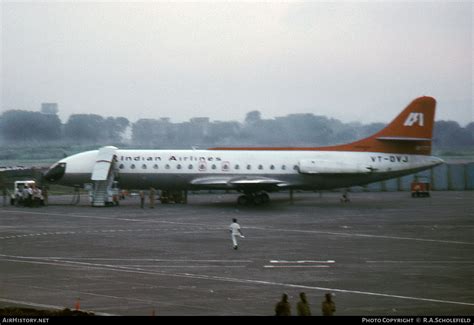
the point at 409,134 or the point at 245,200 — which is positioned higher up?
the point at 409,134

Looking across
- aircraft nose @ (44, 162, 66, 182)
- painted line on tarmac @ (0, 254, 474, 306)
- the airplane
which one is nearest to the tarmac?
painted line on tarmac @ (0, 254, 474, 306)

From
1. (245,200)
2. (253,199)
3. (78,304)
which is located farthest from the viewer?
(245,200)

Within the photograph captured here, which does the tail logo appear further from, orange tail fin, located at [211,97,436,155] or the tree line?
the tree line

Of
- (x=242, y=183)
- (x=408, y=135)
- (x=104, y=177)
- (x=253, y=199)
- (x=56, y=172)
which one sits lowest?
(x=253, y=199)

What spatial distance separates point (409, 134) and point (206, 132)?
17.2 meters

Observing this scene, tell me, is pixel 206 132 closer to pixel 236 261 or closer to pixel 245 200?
pixel 245 200

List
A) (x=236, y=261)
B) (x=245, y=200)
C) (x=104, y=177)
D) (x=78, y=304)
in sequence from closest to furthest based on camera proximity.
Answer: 1. (x=78, y=304)
2. (x=236, y=261)
3. (x=104, y=177)
4. (x=245, y=200)

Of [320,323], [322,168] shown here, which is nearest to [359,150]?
[322,168]

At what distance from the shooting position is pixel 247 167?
55.6 m

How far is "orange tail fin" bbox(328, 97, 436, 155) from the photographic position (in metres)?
56.2

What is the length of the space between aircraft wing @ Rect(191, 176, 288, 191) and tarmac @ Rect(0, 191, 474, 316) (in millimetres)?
4037

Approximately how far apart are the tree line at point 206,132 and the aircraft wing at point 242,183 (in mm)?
7625

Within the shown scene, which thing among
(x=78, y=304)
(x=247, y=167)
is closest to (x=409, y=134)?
(x=247, y=167)

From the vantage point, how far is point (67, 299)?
20.8 m
